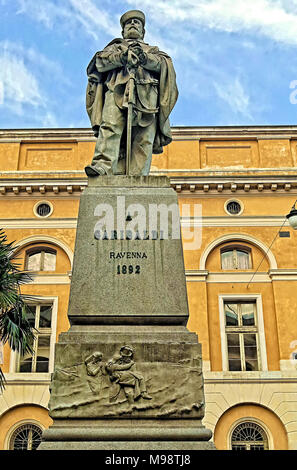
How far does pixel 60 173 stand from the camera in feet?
75.6

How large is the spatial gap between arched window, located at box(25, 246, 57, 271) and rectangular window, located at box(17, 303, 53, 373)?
146 centimetres

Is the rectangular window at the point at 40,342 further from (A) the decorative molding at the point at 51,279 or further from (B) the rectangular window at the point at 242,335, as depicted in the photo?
(B) the rectangular window at the point at 242,335

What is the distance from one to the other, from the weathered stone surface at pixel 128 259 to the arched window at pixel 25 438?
1539cm

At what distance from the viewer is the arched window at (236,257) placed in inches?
851

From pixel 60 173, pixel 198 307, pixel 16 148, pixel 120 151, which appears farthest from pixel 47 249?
pixel 120 151

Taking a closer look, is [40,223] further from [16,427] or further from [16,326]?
[16,326]

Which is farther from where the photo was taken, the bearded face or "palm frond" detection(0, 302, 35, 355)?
"palm frond" detection(0, 302, 35, 355)

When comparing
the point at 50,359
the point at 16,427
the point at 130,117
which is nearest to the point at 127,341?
the point at 130,117

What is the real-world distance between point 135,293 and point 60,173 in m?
18.3

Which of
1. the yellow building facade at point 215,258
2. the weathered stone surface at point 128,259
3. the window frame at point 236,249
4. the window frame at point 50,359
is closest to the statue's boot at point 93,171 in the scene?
the weathered stone surface at point 128,259

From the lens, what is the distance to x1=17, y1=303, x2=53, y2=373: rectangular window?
20359mm

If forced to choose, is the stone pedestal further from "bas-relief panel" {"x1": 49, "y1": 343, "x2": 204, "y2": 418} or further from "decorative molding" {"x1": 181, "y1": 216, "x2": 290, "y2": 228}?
"decorative molding" {"x1": 181, "y1": 216, "x2": 290, "y2": 228}

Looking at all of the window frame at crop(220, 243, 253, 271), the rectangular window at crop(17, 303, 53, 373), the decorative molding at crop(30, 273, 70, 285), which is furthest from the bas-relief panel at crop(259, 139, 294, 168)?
the rectangular window at crop(17, 303, 53, 373)

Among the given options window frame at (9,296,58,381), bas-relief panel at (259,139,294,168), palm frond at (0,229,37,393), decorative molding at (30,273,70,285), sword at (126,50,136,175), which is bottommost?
sword at (126,50,136,175)
